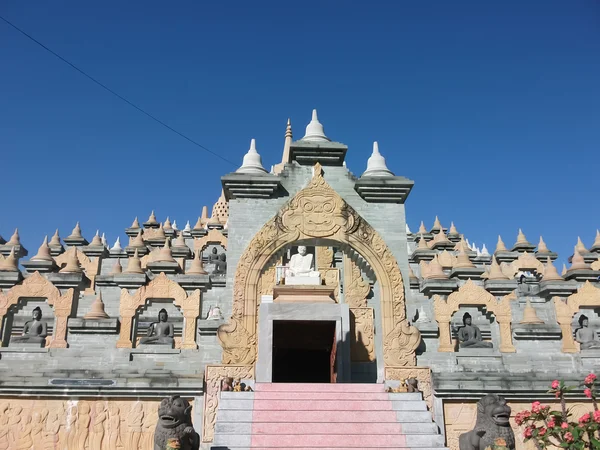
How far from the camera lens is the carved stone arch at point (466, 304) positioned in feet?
51.1

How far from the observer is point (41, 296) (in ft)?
51.4

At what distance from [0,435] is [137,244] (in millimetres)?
16716

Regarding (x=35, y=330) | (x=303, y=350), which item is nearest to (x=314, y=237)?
(x=303, y=350)

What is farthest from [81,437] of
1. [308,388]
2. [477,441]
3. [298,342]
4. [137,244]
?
[137,244]

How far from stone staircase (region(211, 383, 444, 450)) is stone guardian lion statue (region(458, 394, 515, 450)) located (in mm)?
1030

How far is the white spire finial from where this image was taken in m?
17.8

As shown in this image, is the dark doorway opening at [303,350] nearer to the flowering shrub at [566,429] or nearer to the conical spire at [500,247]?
the flowering shrub at [566,429]

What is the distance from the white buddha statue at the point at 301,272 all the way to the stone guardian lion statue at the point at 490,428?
622 centimetres

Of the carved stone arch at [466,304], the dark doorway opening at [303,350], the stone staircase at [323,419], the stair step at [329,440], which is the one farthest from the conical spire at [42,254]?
the carved stone arch at [466,304]

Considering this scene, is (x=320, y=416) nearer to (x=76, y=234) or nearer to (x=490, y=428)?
(x=490, y=428)

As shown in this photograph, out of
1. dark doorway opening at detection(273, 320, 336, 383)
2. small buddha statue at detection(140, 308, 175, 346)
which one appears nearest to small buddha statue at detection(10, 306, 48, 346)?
small buddha statue at detection(140, 308, 175, 346)

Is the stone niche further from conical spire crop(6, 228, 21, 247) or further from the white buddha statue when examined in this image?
conical spire crop(6, 228, 21, 247)

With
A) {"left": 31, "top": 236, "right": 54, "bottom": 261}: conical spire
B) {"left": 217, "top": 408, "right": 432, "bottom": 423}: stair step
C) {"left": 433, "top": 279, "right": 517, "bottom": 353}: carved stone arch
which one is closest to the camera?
{"left": 217, "top": 408, "right": 432, "bottom": 423}: stair step

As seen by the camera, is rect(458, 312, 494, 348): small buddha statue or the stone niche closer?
the stone niche
